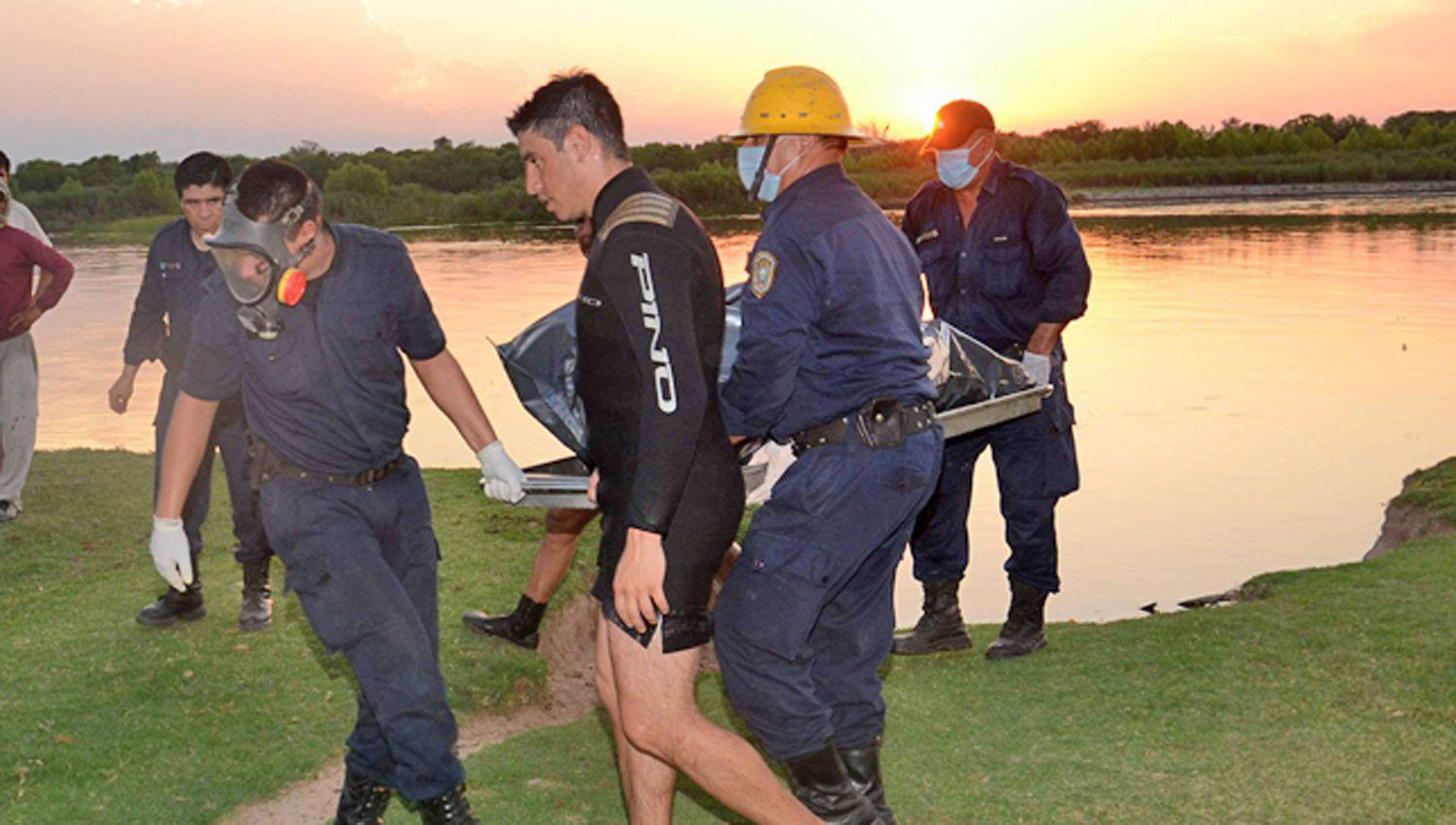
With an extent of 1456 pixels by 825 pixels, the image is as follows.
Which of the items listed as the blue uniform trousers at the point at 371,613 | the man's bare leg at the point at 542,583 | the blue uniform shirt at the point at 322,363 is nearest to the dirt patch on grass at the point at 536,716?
the man's bare leg at the point at 542,583

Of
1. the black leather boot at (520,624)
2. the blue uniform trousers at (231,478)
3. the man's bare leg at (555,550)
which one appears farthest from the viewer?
the blue uniform trousers at (231,478)

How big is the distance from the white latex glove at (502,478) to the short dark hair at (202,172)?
128 inches

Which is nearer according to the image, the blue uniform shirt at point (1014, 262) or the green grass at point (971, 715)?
the green grass at point (971, 715)

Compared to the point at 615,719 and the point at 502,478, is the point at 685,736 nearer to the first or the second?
the point at 615,719

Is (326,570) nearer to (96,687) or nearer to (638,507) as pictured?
(638,507)

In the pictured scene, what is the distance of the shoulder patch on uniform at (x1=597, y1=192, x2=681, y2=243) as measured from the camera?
3.88 meters

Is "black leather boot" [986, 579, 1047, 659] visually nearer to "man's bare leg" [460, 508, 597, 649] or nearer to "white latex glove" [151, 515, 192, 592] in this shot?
"man's bare leg" [460, 508, 597, 649]

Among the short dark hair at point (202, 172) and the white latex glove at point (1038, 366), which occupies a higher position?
the short dark hair at point (202, 172)

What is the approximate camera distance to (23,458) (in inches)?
416

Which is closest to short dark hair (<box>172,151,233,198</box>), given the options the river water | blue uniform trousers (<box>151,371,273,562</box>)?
blue uniform trousers (<box>151,371,273,562</box>)

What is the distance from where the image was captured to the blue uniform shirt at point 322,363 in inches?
190

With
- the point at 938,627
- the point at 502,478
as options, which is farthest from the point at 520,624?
the point at 502,478

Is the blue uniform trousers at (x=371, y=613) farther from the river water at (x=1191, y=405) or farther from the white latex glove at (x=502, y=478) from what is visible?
the river water at (x=1191, y=405)

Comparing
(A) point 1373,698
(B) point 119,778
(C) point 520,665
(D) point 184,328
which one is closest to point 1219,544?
(A) point 1373,698
